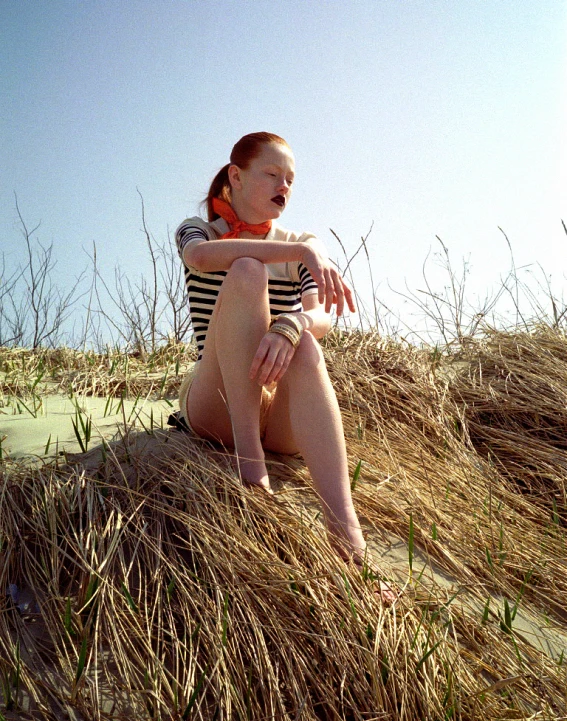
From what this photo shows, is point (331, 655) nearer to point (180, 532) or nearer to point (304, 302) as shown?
point (180, 532)

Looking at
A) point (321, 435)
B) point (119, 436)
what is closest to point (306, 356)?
point (321, 435)

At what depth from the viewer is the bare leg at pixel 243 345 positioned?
2189 millimetres

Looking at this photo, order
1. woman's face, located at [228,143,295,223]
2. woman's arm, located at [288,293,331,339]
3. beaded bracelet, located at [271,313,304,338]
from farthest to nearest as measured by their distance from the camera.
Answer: woman's face, located at [228,143,295,223] → woman's arm, located at [288,293,331,339] → beaded bracelet, located at [271,313,304,338]

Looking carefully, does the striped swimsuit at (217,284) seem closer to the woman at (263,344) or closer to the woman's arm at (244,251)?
the woman at (263,344)

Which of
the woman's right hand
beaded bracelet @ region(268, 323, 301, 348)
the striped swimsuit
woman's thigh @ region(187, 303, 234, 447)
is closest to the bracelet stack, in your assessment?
beaded bracelet @ region(268, 323, 301, 348)

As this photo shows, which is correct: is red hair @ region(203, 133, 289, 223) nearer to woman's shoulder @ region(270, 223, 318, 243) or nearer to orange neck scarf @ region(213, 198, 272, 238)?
orange neck scarf @ region(213, 198, 272, 238)

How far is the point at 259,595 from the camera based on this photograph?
186cm

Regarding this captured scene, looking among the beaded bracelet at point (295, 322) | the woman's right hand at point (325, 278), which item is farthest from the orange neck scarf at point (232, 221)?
the beaded bracelet at point (295, 322)

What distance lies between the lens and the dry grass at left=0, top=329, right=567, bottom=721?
1.68 metres

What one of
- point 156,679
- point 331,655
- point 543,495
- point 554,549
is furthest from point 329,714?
point 543,495

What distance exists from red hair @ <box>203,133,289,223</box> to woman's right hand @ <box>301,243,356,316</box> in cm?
51

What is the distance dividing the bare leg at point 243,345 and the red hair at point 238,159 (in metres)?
0.56

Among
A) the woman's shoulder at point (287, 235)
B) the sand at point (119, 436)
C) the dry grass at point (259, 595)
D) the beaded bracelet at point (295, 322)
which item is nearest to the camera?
the dry grass at point (259, 595)

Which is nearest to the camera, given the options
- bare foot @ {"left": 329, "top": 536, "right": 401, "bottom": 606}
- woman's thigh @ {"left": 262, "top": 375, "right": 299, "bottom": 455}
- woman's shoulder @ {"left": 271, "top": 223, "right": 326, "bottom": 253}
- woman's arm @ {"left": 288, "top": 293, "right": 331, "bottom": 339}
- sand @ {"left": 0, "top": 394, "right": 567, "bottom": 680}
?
A: bare foot @ {"left": 329, "top": 536, "right": 401, "bottom": 606}
